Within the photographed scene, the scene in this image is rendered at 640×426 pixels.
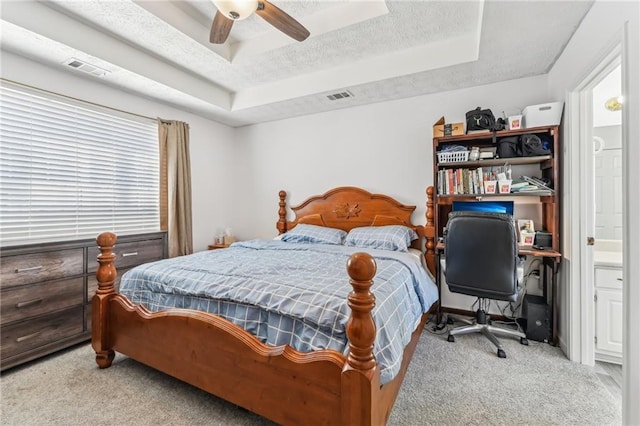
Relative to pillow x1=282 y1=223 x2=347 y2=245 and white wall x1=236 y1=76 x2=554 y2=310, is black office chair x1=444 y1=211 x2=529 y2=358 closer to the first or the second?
white wall x1=236 y1=76 x2=554 y2=310

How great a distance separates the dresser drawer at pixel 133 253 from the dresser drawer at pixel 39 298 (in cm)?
19

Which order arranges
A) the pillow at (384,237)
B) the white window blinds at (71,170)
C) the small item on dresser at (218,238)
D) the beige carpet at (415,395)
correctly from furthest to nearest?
the small item on dresser at (218,238), the pillow at (384,237), the white window blinds at (71,170), the beige carpet at (415,395)

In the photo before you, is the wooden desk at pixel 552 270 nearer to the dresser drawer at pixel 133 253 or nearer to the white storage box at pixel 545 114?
the white storage box at pixel 545 114

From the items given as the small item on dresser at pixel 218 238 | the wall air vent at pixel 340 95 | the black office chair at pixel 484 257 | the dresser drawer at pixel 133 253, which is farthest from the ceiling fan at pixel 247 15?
the small item on dresser at pixel 218 238

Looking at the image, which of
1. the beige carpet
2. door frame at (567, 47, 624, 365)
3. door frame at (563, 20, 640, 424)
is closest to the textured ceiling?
door frame at (567, 47, 624, 365)

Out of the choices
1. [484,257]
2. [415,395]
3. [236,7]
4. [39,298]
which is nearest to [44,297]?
[39,298]

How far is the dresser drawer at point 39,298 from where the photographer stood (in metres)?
2.06

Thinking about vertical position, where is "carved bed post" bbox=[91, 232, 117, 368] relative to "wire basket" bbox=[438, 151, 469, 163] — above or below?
below

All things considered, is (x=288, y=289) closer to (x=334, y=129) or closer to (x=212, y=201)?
(x=334, y=129)

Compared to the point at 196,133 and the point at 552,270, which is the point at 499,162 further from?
the point at 196,133

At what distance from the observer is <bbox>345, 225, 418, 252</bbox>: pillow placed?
277cm

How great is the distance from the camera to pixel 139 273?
1974mm

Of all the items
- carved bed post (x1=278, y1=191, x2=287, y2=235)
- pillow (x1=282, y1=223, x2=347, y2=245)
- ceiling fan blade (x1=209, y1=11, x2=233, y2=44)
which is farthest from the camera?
carved bed post (x1=278, y1=191, x2=287, y2=235)

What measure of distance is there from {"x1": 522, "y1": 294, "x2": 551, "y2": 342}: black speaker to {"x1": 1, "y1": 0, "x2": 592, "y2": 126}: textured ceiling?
6.76ft
